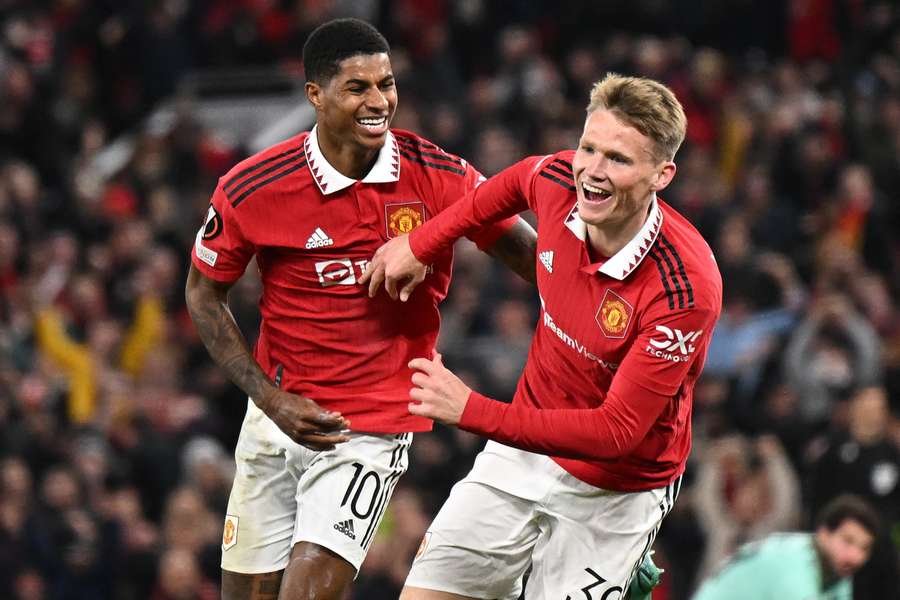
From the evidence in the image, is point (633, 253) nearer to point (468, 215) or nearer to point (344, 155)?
point (468, 215)

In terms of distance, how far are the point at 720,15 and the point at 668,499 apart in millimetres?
10494

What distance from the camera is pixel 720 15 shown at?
603 inches

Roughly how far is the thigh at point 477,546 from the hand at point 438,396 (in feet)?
2.17

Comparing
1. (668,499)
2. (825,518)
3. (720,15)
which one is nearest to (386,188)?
(668,499)

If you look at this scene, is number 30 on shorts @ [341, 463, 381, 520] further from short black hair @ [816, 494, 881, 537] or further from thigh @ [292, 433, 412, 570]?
A: short black hair @ [816, 494, 881, 537]

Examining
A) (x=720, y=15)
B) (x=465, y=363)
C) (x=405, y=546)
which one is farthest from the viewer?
(x=720, y=15)

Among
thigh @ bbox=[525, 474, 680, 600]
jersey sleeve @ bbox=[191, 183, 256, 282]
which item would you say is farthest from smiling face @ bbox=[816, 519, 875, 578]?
jersey sleeve @ bbox=[191, 183, 256, 282]

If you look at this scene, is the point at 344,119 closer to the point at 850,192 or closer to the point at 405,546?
the point at 405,546

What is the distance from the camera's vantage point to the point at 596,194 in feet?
16.5

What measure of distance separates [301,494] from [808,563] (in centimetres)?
251

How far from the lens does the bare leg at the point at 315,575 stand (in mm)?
5344

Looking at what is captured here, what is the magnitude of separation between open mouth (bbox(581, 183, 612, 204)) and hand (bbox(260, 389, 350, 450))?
1.14 meters

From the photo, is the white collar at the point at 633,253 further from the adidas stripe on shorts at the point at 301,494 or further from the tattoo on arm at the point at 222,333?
the tattoo on arm at the point at 222,333

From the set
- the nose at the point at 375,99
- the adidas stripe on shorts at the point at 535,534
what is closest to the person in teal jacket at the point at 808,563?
the adidas stripe on shorts at the point at 535,534
